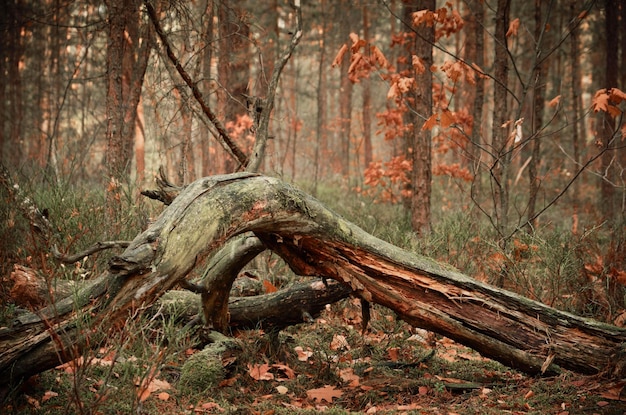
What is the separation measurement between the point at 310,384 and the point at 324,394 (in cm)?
24

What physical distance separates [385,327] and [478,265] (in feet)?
5.14

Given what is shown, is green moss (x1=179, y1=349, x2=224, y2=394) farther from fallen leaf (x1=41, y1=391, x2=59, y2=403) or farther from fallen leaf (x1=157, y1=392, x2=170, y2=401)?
fallen leaf (x1=41, y1=391, x2=59, y2=403)

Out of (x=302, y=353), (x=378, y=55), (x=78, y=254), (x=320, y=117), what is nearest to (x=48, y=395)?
(x=78, y=254)

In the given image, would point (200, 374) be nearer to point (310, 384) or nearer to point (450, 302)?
point (310, 384)

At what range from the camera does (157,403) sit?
11.1 ft

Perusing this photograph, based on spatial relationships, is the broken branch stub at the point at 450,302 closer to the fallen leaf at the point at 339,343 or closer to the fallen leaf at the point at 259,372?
the fallen leaf at the point at 259,372

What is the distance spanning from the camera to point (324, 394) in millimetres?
3850

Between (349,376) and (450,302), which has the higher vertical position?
(450,302)

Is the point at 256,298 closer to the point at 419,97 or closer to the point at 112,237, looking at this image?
the point at 112,237

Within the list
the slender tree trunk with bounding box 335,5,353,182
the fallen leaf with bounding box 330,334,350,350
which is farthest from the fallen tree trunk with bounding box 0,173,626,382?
the slender tree trunk with bounding box 335,5,353,182

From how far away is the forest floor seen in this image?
3139mm

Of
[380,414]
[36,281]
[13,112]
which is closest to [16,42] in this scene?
[13,112]

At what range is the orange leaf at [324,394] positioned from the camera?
3.80 metres

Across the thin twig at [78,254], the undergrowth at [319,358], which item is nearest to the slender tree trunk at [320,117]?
the undergrowth at [319,358]
